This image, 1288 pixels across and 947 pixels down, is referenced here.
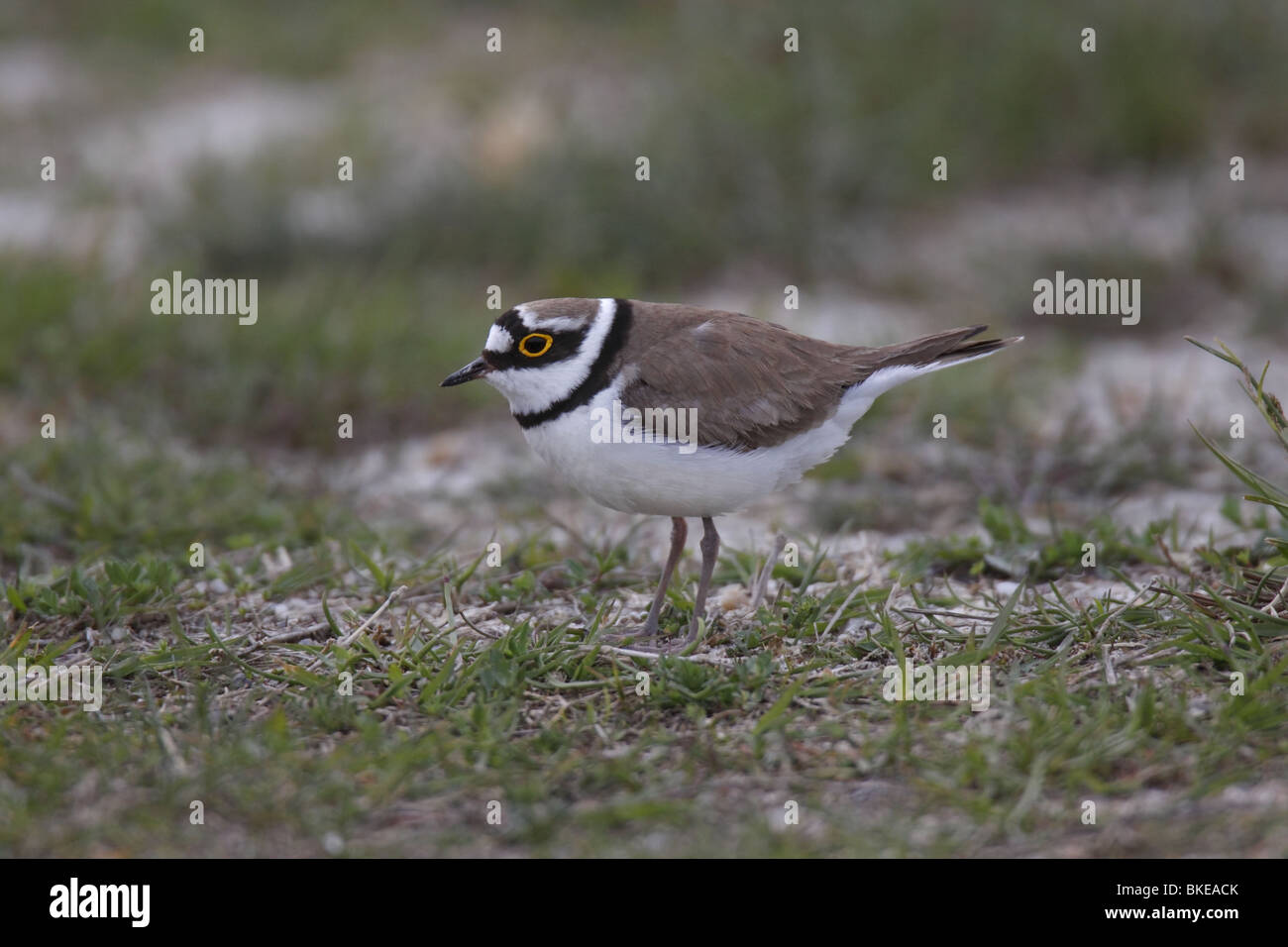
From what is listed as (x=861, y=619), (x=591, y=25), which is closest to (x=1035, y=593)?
(x=861, y=619)

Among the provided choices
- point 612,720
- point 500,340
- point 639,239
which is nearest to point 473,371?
point 500,340

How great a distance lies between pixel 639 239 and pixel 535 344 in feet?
14.7

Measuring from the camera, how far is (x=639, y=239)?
8.40 metres

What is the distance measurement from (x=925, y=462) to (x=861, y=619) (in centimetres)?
192

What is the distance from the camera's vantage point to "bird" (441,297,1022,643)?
3953 mm

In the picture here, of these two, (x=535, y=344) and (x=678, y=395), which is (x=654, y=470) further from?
(x=535, y=344)

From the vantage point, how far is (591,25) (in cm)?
1206

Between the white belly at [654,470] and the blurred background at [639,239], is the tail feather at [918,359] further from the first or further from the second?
the blurred background at [639,239]

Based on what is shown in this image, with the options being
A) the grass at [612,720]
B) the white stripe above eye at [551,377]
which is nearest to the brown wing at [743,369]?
the white stripe above eye at [551,377]

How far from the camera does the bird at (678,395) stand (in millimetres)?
3953

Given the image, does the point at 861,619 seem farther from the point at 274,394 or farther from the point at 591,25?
the point at 591,25

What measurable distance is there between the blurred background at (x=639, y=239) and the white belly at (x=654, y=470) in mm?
1631

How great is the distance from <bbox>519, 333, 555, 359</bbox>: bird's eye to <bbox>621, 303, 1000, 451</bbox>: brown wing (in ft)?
0.83

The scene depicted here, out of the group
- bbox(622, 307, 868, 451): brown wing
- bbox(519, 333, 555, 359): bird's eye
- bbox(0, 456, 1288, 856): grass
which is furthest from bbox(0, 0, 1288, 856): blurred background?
bbox(519, 333, 555, 359): bird's eye
